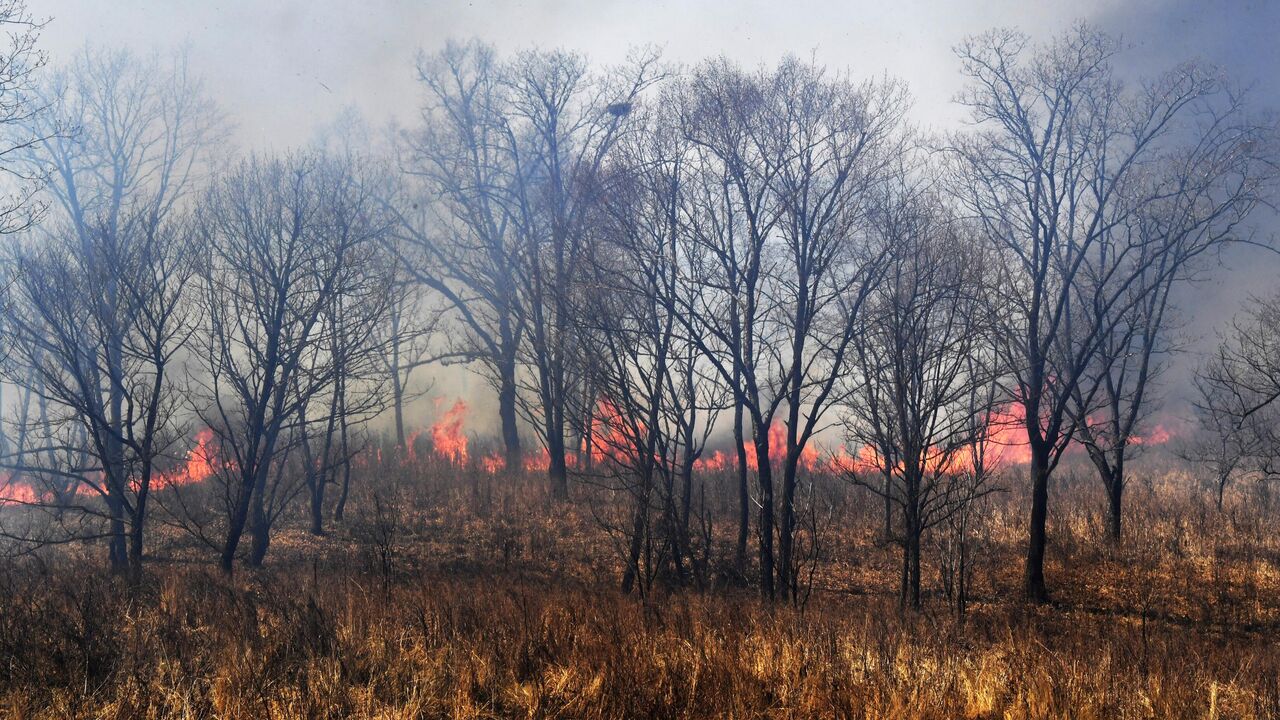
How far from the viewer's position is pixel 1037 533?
12.8 meters

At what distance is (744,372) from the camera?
456 inches

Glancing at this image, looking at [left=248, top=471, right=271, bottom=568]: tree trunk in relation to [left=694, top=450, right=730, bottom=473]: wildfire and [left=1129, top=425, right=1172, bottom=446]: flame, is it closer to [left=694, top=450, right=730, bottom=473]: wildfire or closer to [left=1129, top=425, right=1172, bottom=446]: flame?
[left=694, top=450, right=730, bottom=473]: wildfire

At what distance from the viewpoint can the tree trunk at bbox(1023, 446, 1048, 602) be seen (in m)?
12.7

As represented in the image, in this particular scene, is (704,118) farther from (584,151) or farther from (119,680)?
(119,680)

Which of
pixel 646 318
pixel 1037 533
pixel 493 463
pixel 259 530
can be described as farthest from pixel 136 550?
pixel 1037 533

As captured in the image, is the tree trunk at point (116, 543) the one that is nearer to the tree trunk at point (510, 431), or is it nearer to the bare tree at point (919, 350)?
the tree trunk at point (510, 431)

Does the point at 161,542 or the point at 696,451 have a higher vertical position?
the point at 696,451

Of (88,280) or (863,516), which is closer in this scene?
(88,280)

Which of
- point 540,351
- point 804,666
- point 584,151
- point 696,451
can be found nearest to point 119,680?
point 804,666

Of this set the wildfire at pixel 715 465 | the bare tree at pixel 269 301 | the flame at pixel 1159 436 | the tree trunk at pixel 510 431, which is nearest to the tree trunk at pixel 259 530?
the bare tree at pixel 269 301

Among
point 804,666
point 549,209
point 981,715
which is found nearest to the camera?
point 981,715

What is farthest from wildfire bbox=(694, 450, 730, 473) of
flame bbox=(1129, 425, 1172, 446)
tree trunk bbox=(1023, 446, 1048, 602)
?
flame bbox=(1129, 425, 1172, 446)

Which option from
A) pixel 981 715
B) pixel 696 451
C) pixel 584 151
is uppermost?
pixel 584 151

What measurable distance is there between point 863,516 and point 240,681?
50.6ft
